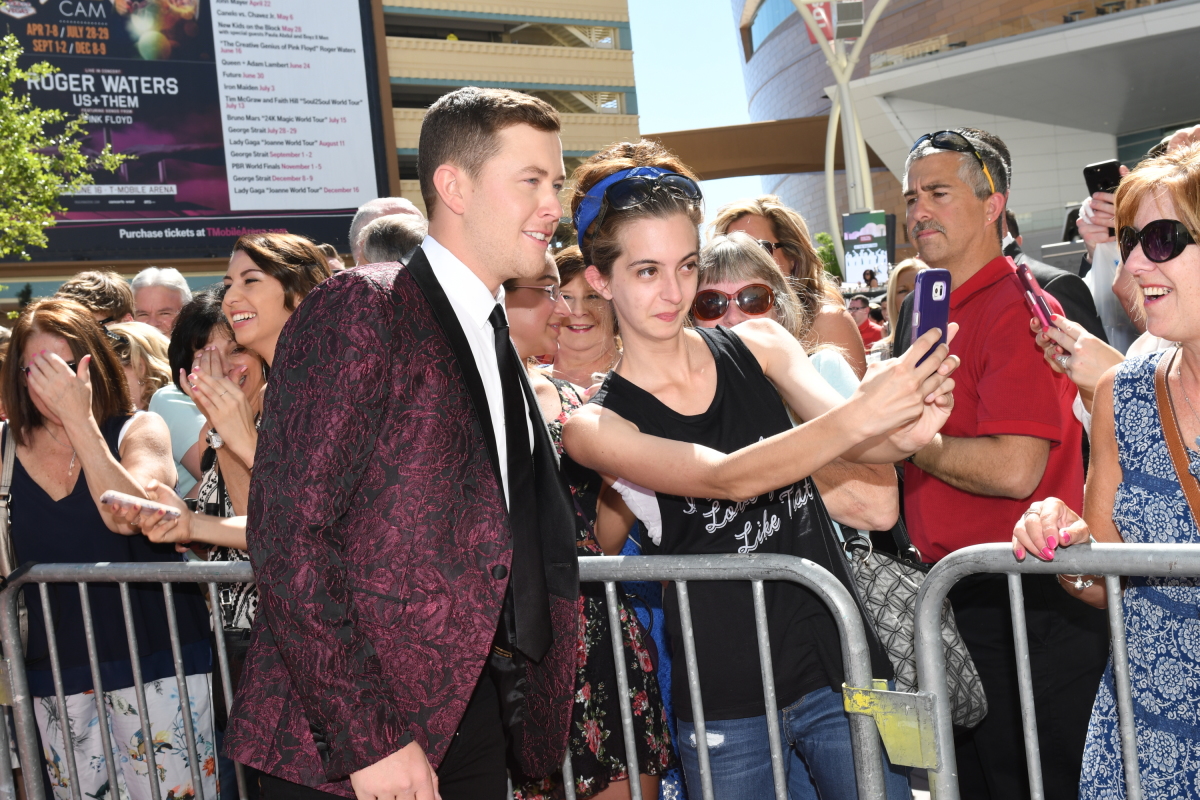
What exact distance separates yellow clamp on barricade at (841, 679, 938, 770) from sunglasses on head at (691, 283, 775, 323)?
126cm

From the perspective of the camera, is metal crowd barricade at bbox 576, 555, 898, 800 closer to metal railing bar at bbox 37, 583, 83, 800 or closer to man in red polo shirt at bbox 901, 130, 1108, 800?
man in red polo shirt at bbox 901, 130, 1108, 800

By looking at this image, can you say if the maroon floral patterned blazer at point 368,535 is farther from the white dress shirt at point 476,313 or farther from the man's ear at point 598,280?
the man's ear at point 598,280

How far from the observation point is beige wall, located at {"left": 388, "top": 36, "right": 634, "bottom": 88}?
127 ft

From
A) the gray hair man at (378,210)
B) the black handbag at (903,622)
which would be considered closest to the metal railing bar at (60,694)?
the gray hair man at (378,210)

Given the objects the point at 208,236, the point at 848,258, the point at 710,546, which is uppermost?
the point at 208,236

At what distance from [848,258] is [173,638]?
79.2ft

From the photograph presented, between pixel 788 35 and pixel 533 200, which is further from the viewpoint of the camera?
pixel 788 35

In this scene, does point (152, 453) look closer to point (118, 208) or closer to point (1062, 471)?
point (1062, 471)

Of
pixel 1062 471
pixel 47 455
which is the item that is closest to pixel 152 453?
pixel 47 455

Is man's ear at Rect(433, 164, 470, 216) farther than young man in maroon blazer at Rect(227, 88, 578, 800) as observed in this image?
Yes

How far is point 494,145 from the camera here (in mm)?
1996

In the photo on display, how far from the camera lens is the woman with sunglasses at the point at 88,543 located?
10.9 feet

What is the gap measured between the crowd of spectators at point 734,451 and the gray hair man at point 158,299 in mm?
1976

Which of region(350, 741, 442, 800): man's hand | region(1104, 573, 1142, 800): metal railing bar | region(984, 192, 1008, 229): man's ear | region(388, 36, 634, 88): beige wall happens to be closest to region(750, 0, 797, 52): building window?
region(388, 36, 634, 88): beige wall
